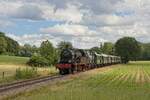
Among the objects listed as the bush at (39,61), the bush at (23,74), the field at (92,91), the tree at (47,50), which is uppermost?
the tree at (47,50)

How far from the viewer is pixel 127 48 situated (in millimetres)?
186750

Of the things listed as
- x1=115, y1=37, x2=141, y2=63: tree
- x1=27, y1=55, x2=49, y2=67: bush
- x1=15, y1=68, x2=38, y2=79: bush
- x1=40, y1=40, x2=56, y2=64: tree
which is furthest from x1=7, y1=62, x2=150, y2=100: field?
x1=115, y1=37, x2=141, y2=63: tree

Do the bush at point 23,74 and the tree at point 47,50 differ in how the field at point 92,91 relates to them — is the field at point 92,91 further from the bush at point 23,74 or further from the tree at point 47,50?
the tree at point 47,50

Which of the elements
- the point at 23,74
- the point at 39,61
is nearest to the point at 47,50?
the point at 39,61

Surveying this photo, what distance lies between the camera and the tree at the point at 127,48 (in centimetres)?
18325

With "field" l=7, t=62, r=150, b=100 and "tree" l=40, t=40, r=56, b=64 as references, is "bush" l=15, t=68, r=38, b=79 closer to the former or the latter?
"field" l=7, t=62, r=150, b=100

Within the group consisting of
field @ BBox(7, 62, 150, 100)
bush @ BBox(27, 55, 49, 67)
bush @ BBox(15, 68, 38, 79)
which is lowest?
field @ BBox(7, 62, 150, 100)

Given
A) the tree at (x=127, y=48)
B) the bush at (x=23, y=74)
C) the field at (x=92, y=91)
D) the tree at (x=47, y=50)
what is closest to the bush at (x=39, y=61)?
the tree at (x=47, y=50)

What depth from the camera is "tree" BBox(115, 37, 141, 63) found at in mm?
183250

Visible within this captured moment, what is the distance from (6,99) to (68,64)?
109 feet

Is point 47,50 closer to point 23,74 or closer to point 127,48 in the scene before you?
point 23,74

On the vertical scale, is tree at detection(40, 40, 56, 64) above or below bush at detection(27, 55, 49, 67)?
above

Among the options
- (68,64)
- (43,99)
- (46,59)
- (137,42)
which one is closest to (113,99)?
(43,99)

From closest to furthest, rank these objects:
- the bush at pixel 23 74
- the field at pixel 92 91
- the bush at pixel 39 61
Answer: the field at pixel 92 91, the bush at pixel 23 74, the bush at pixel 39 61
